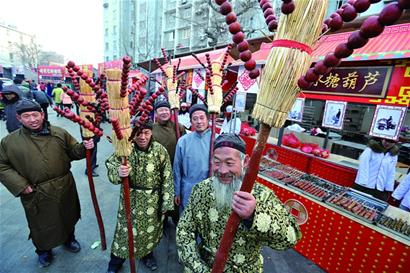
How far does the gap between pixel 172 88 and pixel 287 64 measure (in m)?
2.78

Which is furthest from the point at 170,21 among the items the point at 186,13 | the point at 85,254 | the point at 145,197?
the point at 145,197

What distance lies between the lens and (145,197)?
232 cm

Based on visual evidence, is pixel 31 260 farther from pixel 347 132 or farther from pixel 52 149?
pixel 347 132

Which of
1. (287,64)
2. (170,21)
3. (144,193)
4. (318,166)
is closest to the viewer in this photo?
(287,64)

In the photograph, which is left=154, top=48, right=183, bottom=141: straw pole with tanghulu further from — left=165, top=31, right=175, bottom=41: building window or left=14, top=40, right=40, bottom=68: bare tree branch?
left=14, top=40, right=40, bottom=68: bare tree branch

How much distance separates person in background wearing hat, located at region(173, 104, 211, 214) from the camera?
2705mm

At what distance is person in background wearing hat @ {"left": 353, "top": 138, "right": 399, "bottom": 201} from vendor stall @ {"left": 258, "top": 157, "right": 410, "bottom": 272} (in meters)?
1.36

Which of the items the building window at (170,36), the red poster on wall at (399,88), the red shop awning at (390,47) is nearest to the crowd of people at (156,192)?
the red poster on wall at (399,88)

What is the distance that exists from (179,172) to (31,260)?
2158 millimetres

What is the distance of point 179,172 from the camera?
2820mm

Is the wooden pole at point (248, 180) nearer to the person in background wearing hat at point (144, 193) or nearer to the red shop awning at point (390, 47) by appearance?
the person in background wearing hat at point (144, 193)

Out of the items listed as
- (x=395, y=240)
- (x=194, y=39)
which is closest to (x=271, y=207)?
(x=395, y=240)

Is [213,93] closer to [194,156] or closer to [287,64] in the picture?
[194,156]

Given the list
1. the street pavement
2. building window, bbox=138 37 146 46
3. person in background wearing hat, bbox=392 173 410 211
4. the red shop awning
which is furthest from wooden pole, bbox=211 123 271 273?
building window, bbox=138 37 146 46
